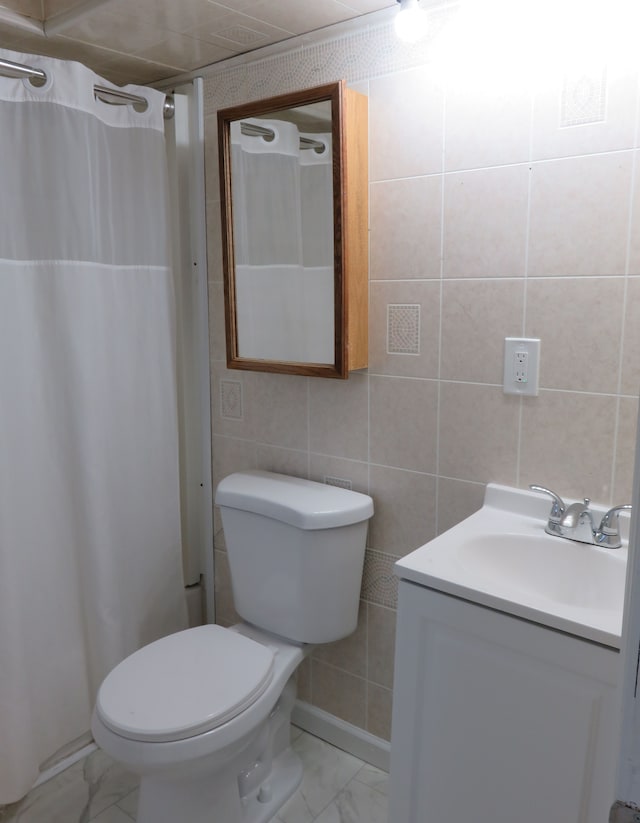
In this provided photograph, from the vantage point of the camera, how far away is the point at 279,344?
186 cm

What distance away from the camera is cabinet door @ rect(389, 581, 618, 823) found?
107cm

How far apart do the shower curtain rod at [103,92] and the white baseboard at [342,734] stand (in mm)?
1885

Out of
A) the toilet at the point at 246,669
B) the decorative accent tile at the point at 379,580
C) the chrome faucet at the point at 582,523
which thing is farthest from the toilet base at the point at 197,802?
the chrome faucet at the point at 582,523

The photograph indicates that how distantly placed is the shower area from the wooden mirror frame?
0.79 feet

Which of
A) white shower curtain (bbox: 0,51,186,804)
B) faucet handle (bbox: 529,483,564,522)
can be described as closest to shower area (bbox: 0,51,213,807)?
white shower curtain (bbox: 0,51,186,804)

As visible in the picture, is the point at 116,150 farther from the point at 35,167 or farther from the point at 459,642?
the point at 459,642

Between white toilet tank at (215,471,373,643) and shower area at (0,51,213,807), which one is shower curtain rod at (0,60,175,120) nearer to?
shower area at (0,51,213,807)

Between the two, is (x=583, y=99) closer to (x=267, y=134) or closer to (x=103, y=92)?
(x=267, y=134)

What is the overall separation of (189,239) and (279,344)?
577 mm

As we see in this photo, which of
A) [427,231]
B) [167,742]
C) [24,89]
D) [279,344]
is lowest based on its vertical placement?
[167,742]

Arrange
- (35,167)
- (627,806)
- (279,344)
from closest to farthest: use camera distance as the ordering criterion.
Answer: (627,806), (35,167), (279,344)

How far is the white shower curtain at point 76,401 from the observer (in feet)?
5.71

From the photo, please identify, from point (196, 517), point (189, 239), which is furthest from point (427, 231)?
point (196, 517)

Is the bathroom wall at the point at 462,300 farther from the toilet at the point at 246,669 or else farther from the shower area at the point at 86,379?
the shower area at the point at 86,379
